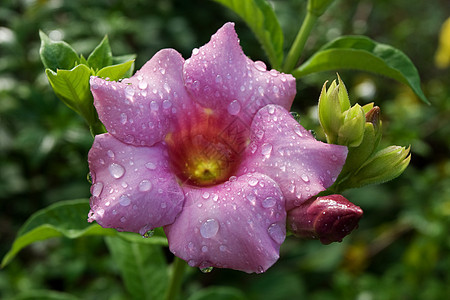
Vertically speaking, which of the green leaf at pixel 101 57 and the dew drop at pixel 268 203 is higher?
the green leaf at pixel 101 57

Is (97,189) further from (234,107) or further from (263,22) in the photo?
(263,22)

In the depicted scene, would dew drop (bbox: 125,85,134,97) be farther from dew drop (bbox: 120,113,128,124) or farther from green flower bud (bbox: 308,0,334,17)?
green flower bud (bbox: 308,0,334,17)

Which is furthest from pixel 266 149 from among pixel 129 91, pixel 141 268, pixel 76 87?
pixel 141 268

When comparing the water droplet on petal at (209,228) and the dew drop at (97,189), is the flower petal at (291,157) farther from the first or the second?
the dew drop at (97,189)

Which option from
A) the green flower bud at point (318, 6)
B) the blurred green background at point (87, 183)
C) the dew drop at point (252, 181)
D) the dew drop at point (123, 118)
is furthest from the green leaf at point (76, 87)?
the blurred green background at point (87, 183)

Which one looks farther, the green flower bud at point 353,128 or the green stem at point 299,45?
the green stem at point 299,45

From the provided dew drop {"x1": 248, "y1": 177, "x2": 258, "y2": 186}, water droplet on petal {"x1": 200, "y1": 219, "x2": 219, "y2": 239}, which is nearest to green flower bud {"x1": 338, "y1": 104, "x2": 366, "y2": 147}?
dew drop {"x1": 248, "y1": 177, "x2": 258, "y2": 186}
